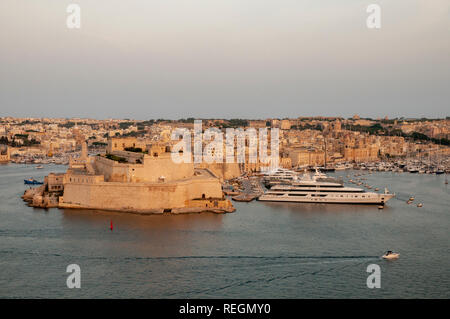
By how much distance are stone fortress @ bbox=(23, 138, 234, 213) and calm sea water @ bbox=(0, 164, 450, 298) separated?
659 millimetres

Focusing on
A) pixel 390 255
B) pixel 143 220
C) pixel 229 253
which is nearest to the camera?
pixel 390 255

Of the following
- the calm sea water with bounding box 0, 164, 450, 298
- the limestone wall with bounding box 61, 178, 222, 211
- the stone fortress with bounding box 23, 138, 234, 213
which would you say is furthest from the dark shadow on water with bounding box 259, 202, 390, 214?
the limestone wall with bounding box 61, 178, 222, 211

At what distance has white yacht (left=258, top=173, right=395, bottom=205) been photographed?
17.4 m

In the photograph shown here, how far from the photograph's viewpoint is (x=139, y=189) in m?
15.6

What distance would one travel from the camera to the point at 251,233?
1275 centimetres

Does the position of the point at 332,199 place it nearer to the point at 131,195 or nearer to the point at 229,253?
the point at 131,195

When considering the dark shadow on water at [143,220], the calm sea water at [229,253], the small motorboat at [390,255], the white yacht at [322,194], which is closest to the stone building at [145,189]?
the dark shadow on water at [143,220]

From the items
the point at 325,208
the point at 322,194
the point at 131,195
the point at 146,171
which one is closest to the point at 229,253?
the point at 131,195

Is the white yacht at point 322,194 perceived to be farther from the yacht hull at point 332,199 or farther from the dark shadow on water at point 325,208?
the dark shadow on water at point 325,208

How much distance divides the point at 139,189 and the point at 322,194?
581cm

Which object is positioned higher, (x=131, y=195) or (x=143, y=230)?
(x=131, y=195)

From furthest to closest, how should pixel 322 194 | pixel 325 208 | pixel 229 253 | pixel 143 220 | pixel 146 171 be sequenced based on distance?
1. pixel 322 194
2. pixel 146 171
3. pixel 325 208
4. pixel 143 220
5. pixel 229 253
